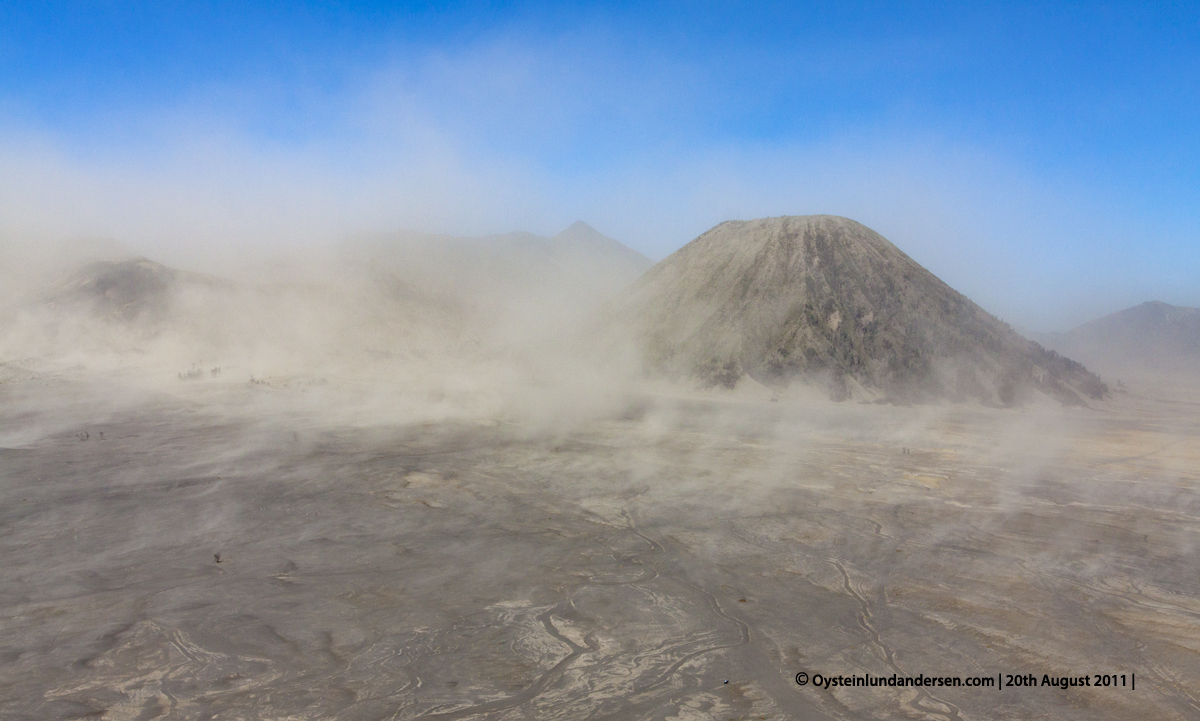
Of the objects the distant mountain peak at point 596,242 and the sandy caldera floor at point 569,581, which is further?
the distant mountain peak at point 596,242

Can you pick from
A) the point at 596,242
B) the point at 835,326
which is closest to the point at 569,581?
the point at 835,326

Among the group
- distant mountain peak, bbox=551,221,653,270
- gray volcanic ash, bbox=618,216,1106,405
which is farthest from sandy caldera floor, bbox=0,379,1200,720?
distant mountain peak, bbox=551,221,653,270

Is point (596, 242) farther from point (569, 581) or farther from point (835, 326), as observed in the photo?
point (569, 581)

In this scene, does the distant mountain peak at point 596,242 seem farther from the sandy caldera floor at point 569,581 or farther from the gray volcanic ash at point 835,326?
the sandy caldera floor at point 569,581

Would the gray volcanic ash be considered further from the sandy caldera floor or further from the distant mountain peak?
the distant mountain peak

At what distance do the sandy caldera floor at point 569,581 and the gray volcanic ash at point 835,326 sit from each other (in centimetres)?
1962

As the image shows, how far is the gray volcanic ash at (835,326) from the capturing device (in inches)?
1507

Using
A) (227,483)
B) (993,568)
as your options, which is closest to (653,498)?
(993,568)

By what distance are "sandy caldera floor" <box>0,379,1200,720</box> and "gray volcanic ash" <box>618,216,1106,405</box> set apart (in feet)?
64.4

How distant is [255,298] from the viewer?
4384 cm

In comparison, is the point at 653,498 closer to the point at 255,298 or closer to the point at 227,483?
the point at 227,483

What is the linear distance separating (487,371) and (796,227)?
24.4 meters

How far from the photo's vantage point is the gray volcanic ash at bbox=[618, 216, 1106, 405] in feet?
126

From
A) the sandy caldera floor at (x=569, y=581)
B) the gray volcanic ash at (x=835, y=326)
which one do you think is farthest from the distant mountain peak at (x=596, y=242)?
the sandy caldera floor at (x=569, y=581)
